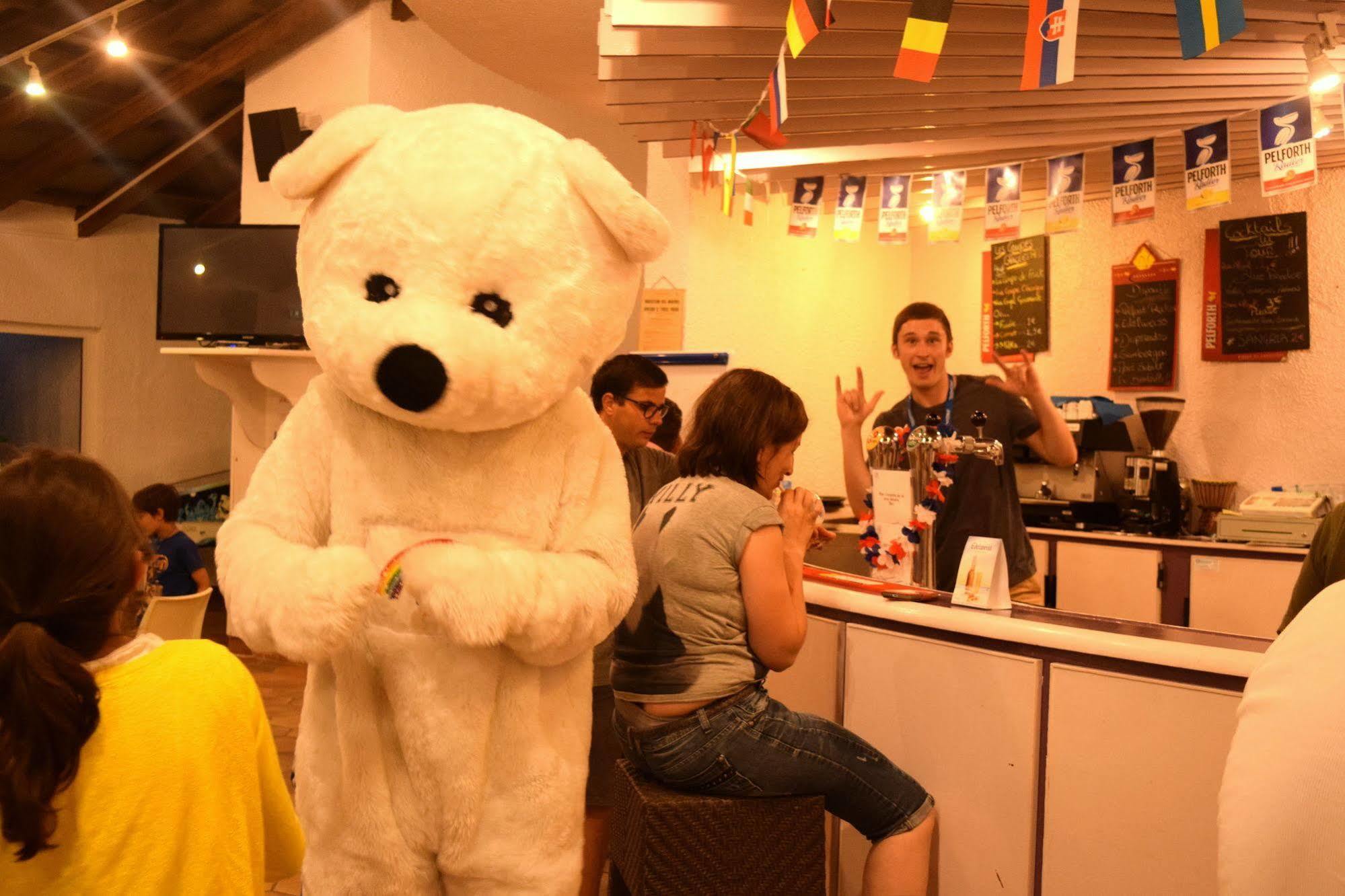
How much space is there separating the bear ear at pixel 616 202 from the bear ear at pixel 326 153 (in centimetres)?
28

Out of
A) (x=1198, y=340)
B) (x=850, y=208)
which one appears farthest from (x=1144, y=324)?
(x=850, y=208)

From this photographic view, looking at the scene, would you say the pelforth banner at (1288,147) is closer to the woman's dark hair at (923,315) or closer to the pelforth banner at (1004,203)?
the pelforth banner at (1004,203)

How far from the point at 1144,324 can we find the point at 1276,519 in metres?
1.54

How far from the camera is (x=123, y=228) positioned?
9188 millimetres

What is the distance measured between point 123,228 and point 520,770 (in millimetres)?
9085

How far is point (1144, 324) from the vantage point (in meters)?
5.67

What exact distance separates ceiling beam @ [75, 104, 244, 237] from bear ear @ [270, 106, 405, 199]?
6507mm

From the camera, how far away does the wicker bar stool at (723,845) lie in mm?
2109

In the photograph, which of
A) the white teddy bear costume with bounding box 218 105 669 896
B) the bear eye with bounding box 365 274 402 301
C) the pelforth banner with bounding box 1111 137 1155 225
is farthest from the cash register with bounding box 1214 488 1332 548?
the bear eye with bounding box 365 274 402 301

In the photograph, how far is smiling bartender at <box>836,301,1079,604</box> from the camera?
3191 millimetres

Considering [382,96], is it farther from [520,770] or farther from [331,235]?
[520,770]

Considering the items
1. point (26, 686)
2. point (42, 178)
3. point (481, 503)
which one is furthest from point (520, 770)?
point (42, 178)

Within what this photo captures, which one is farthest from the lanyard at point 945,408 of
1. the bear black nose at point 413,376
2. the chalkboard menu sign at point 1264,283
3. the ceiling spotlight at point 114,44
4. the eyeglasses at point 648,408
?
the ceiling spotlight at point 114,44

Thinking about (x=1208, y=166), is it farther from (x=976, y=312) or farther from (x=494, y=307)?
(x=494, y=307)
